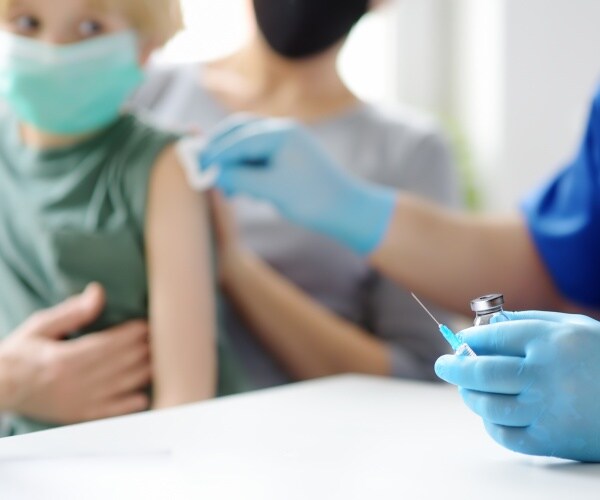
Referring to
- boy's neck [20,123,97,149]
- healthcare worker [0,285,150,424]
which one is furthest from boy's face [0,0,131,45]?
healthcare worker [0,285,150,424]

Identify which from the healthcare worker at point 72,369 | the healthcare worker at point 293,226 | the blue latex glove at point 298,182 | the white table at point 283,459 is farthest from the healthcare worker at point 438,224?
the white table at point 283,459

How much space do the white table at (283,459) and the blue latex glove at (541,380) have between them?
0.03 m

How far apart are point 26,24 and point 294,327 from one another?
54 cm

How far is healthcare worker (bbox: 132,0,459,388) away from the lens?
125 cm

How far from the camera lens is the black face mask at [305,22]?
1.26 meters

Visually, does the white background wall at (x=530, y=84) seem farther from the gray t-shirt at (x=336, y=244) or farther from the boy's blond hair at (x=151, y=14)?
the boy's blond hair at (x=151, y=14)

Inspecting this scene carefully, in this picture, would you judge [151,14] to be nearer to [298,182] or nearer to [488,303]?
[298,182]

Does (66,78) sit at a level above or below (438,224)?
above

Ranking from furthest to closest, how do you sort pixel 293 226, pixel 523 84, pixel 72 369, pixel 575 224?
pixel 523 84 → pixel 293 226 → pixel 575 224 → pixel 72 369

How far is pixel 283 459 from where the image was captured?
2.20ft

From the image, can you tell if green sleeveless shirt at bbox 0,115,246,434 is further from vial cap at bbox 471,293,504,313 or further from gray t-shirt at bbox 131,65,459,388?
vial cap at bbox 471,293,504,313

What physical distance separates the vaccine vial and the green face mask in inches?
21.9

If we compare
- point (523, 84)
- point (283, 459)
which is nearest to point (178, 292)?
point (283, 459)

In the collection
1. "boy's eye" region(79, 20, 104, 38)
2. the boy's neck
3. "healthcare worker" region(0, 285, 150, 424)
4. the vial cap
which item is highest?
"boy's eye" region(79, 20, 104, 38)
